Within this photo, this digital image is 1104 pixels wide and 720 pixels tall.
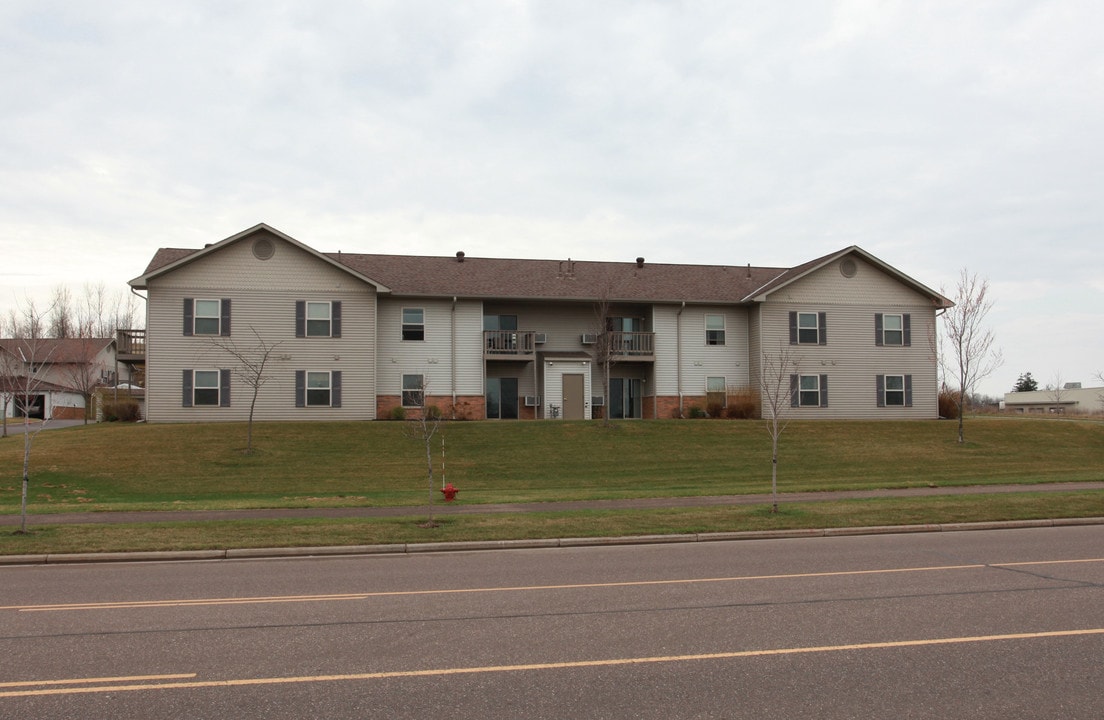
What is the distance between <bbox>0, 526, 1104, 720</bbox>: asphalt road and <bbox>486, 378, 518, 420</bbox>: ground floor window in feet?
84.7

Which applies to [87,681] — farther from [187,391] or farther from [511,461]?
[187,391]

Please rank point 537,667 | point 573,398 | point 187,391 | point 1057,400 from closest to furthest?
point 537,667 → point 187,391 → point 573,398 → point 1057,400

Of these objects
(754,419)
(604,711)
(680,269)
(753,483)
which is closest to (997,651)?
(604,711)

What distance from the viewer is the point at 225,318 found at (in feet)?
109

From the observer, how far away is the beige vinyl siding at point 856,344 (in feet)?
125

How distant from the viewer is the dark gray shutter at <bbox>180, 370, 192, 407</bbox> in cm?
3300

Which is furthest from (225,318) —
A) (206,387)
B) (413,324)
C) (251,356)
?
(413,324)

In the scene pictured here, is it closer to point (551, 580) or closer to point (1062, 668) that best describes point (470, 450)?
point (551, 580)

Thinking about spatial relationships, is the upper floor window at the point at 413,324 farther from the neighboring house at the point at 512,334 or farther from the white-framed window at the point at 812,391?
the white-framed window at the point at 812,391

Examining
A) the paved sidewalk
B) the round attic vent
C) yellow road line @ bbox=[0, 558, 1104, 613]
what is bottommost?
the paved sidewalk

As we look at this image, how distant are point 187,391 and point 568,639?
29.4m

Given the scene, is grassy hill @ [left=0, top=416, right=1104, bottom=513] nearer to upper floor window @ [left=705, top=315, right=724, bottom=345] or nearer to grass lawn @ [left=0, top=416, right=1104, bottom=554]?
grass lawn @ [left=0, top=416, right=1104, bottom=554]

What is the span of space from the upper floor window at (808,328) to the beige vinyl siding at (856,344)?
7.9 inches

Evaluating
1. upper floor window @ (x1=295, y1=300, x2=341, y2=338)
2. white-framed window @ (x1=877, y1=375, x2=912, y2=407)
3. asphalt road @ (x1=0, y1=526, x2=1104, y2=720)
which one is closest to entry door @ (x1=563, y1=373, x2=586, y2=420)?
upper floor window @ (x1=295, y1=300, x2=341, y2=338)
